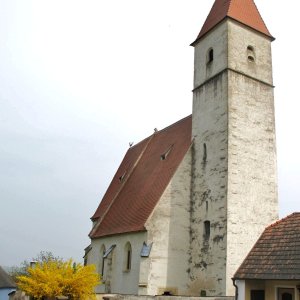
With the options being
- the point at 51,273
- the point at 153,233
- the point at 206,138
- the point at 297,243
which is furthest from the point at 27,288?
the point at 206,138

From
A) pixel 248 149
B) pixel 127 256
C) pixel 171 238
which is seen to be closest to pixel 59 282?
pixel 171 238

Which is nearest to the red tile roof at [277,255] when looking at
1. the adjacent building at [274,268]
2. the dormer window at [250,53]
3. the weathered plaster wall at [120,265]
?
the adjacent building at [274,268]

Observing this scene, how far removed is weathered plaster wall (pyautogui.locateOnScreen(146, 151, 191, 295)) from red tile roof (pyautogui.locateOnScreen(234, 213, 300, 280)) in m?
6.43

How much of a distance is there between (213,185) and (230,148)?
220cm

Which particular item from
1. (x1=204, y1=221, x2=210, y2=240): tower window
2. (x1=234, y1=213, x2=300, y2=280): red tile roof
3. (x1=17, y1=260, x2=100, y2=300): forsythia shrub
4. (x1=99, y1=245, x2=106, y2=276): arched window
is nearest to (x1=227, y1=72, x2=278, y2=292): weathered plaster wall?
(x1=204, y1=221, x2=210, y2=240): tower window

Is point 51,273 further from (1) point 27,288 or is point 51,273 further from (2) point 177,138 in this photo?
(2) point 177,138

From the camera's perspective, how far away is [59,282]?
16.4 m

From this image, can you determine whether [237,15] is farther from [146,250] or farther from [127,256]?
[127,256]

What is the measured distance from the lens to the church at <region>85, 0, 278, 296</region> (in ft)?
69.4

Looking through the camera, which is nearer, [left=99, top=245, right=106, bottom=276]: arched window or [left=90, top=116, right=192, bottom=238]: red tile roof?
[left=90, top=116, right=192, bottom=238]: red tile roof

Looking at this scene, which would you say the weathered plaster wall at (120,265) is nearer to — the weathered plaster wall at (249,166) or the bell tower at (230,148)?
the bell tower at (230,148)

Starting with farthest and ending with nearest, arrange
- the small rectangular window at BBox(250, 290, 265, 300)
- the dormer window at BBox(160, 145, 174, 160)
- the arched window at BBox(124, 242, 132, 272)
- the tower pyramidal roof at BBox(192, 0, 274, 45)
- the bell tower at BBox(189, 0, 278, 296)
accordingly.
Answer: the dormer window at BBox(160, 145, 174, 160)
the tower pyramidal roof at BBox(192, 0, 274, 45)
the arched window at BBox(124, 242, 132, 272)
the bell tower at BBox(189, 0, 278, 296)
the small rectangular window at BBox(250, 290, 265, 300)

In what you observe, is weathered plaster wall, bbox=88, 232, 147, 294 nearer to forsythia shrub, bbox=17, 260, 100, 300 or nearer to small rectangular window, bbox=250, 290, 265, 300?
forsythia shrub, bbox=17, 260, 100, 300

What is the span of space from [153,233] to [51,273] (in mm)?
7233
